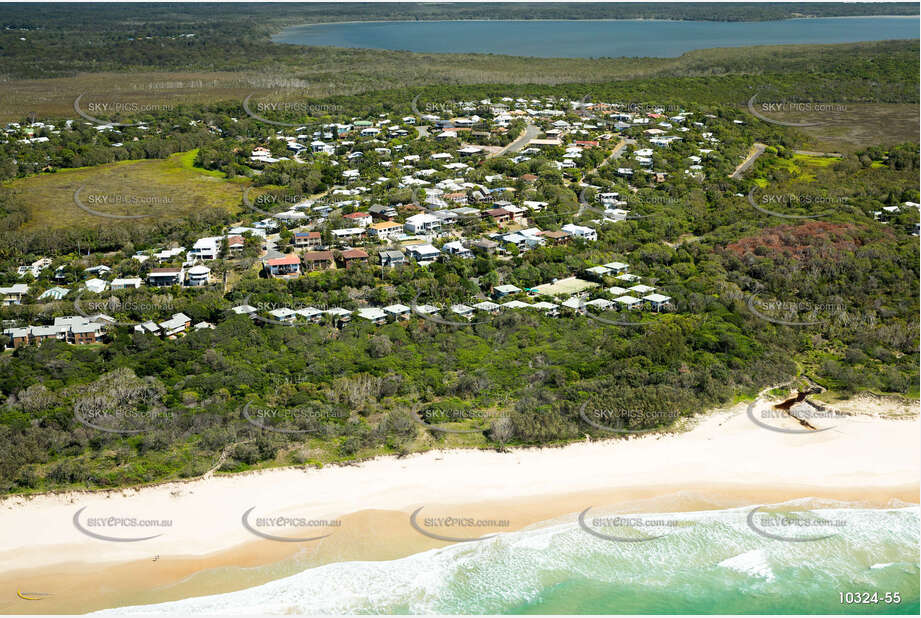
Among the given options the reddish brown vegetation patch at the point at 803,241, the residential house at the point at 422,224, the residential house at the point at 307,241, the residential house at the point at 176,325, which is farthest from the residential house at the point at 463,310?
the reddish brown vegetation patch at the point at 803,241

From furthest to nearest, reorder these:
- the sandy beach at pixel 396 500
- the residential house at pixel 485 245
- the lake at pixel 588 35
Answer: the lake at pixel 588 35 → the residential house at pixel 485 245 → the sandy beach at pixel 396 500

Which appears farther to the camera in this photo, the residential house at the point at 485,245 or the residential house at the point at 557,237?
the residential house at the point at 557,237

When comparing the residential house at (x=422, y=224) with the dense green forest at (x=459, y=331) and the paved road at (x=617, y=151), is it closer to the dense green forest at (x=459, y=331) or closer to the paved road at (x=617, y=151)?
the dense green forest at (x=459, y=331)

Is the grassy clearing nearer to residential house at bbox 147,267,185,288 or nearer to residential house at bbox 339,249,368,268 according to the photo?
residential house at bbox 147,267,185,288

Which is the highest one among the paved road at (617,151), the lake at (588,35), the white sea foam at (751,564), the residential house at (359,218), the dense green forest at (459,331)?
the lake at (588,35)

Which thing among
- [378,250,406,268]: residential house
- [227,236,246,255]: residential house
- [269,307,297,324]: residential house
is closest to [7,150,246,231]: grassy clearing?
[227,236,246,255]: residential house

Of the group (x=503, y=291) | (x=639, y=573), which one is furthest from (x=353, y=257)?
(x=639, y=573)
